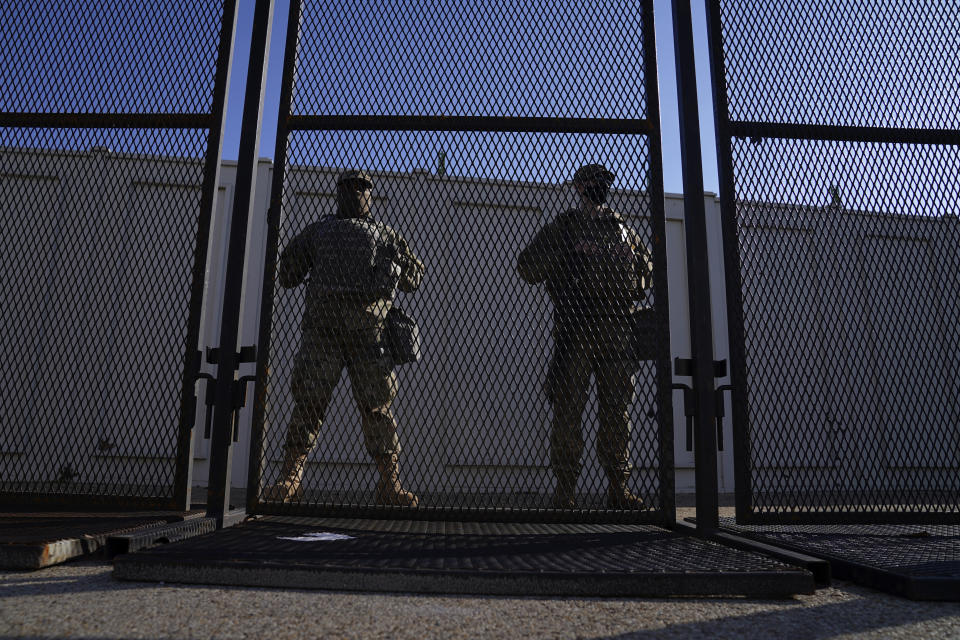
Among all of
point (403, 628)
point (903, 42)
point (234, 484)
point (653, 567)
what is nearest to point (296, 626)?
point (403, 628)

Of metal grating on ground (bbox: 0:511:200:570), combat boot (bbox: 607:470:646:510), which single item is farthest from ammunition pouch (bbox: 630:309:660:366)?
metal grating on ground (bbox: 0:511:200:570)

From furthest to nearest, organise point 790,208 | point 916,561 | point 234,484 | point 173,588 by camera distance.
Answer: point 234,484
point 790,208
point 916,561
point 173,588

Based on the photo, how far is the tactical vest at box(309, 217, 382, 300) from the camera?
272 centimetres

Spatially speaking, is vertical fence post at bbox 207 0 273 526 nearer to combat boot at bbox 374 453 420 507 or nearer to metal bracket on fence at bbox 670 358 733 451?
combat boot at bbox 374 453 420 507

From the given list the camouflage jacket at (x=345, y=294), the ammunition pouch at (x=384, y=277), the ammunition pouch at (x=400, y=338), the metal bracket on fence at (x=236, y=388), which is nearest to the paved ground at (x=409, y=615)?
the metal bracket on fence at (x=236, y=388)

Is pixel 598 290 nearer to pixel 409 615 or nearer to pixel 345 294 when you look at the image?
pixel 345 294

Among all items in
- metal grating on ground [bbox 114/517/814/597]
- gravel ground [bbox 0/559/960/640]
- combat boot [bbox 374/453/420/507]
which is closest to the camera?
gravel ground [bbox 0/559/960/640]

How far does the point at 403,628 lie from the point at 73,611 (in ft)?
1.88

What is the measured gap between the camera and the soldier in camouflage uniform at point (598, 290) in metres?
2.41

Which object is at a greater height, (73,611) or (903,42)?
(903,42)

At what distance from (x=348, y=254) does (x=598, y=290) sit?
106 cm

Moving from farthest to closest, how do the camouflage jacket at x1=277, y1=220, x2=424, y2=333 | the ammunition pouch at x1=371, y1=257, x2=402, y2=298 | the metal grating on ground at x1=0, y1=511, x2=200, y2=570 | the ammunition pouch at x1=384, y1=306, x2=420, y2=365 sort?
the ammunition pouch at x1=384, y1=306, x2=420, y2=365, the ammunition pouch at x1=371, y1=257, x2=402, y2=298, the camouflage jacket at x1=277, y1=220, x2=424, y2=333, the metal grating on ground at x1=0, y1=511, x2=200, y2=570

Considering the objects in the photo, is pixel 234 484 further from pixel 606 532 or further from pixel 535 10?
pixel 535 10

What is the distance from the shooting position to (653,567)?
1502 millimetres
